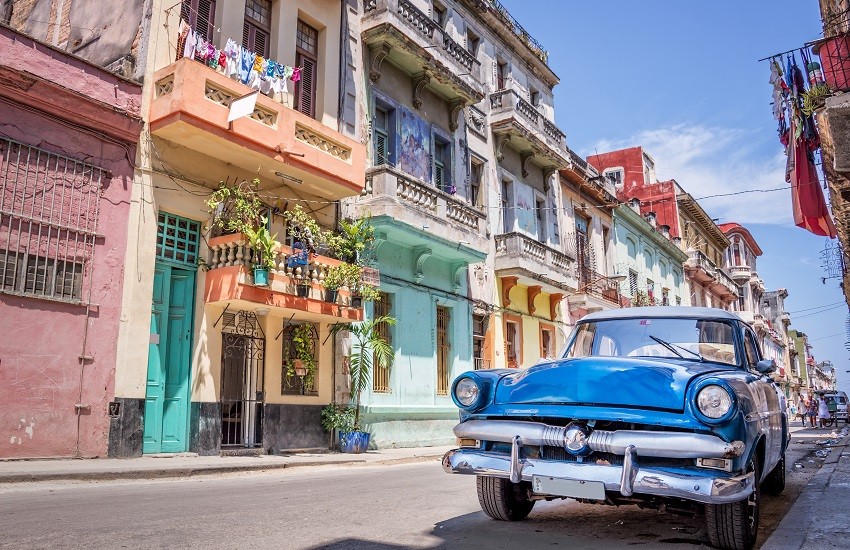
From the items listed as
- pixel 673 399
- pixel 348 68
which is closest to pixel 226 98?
pixel 348 68

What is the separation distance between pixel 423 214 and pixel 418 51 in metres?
4.23

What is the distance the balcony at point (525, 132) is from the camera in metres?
20.9

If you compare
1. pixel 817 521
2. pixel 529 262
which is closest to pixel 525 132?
pixel 529 262

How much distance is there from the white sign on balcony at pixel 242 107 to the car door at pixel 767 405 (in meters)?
8.46

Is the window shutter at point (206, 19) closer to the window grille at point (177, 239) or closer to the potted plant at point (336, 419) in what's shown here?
the window grille at point (177, 239)

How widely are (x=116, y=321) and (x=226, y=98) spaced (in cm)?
414

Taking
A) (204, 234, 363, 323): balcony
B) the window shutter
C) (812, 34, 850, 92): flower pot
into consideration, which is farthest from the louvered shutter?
(812, 34, 850, 92): flower pot

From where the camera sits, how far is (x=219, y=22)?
12.9 meters

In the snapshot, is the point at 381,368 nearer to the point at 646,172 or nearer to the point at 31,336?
the point at 31,336

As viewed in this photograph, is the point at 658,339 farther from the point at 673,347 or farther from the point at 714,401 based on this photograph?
the point at 714,401

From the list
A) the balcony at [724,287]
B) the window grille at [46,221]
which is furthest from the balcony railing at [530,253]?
the balcony at [724,287]

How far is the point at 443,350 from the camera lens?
17.9 m

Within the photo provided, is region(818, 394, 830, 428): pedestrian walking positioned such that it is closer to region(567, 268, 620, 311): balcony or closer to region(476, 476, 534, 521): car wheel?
region(567, 268, 620, 311): balcony

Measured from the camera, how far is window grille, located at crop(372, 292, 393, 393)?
15.3 m
